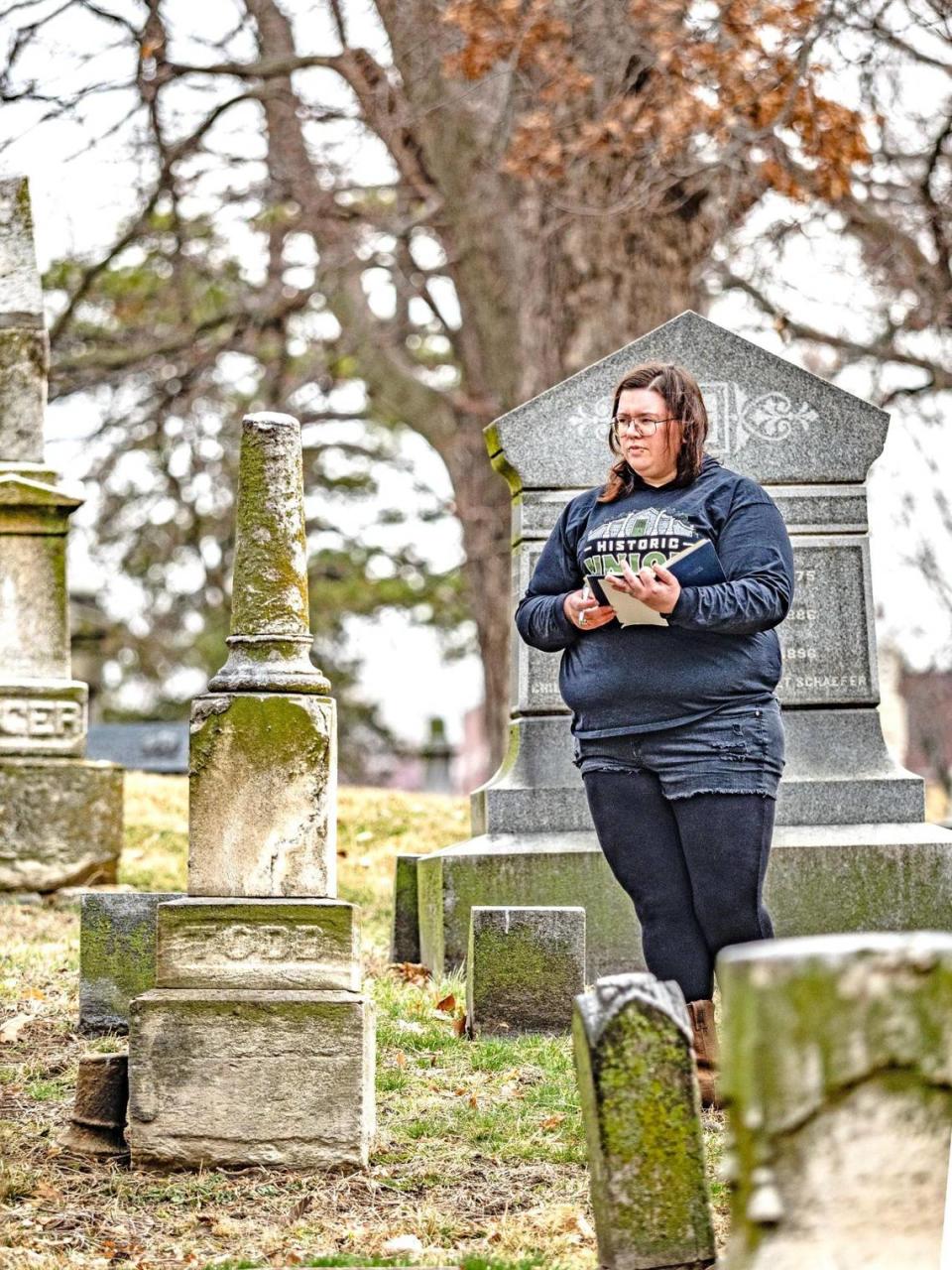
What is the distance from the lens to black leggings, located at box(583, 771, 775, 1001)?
4.71 m

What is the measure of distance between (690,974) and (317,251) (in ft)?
39.9

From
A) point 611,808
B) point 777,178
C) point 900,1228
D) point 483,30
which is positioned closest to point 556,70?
point 483,30

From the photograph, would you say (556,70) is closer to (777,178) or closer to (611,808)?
(777,178)

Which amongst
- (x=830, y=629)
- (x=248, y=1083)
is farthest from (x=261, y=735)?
(x=830, y=629)

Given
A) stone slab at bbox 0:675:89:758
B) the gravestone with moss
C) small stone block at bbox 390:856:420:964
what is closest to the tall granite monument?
small stone block at bbox 390:856:420:964

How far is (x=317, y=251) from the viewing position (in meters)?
15.9

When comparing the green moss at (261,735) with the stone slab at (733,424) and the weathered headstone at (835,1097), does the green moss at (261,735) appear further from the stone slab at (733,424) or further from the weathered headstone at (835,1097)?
the stone slab at (733,424)

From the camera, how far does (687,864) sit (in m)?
4.78

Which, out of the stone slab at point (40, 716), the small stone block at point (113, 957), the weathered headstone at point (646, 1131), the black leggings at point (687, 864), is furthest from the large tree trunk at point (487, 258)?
the weathered headstone at point (646, 1131)

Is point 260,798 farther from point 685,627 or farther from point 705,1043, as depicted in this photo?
point 705,1043

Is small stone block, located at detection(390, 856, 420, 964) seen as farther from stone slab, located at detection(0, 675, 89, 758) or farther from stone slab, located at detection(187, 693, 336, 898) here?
stone slab, located at detection(187, 693, 336, 898)

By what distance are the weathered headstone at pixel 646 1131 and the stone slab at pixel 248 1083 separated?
1272mm

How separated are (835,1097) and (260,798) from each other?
2582 millimetres

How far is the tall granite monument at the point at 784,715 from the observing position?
684cm
